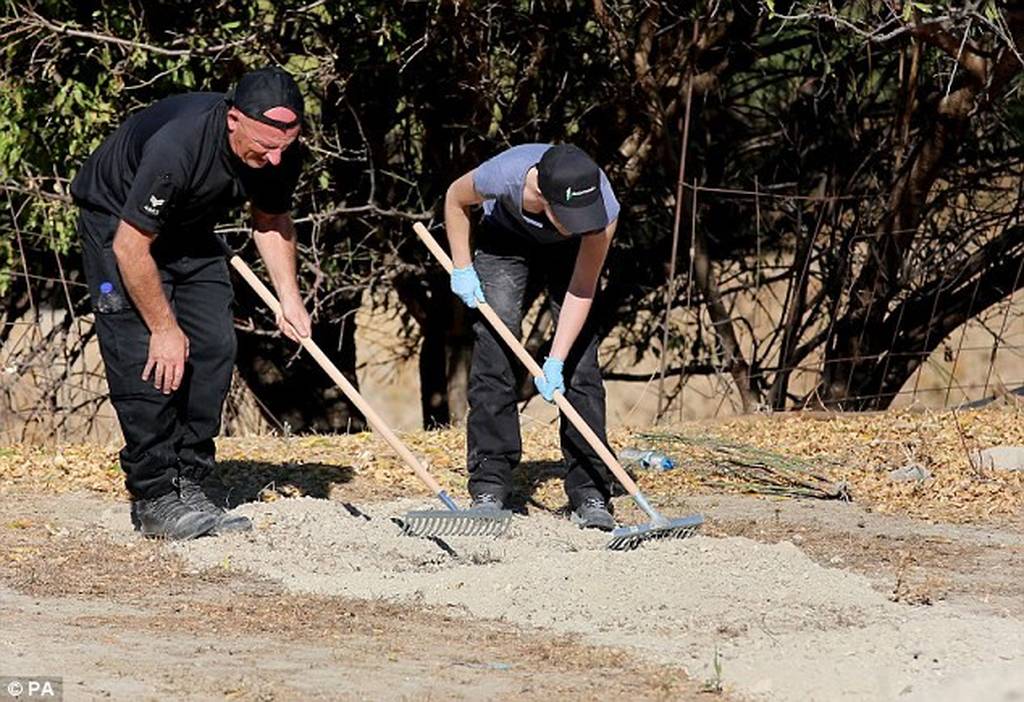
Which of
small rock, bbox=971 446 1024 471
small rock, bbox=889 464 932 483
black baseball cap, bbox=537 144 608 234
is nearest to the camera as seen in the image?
black baseball cap, bbox=537 144 608 234

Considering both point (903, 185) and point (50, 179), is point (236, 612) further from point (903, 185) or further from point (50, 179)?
point (903, 185)

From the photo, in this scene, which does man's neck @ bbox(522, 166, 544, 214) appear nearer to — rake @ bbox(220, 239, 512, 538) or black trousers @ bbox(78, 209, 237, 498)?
rake @ bbox(220, 239, 512, 538)

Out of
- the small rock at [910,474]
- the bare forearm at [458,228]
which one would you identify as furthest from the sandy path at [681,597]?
the small rock at [910,474]

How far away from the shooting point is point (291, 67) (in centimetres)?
1100

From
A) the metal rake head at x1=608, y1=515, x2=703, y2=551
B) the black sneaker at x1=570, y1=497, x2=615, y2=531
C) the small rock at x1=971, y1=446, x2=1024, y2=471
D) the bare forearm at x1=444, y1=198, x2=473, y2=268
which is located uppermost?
the bare forearm at x1=444, y1=198, x2=473, y2=268

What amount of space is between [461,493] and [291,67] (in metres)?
3.88

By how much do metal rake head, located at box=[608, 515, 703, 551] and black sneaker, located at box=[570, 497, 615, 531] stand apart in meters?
0.16

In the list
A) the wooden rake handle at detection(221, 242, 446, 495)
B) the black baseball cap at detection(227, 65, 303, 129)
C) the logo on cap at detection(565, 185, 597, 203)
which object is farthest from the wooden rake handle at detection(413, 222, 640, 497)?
the black baseball cap at detection(227, 65, 303, 129)

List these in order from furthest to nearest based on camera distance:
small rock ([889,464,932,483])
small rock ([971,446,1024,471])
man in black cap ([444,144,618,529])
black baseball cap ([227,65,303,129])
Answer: small rock ([971,446,1024,471]) < small rock ([889,464,932,483]) < man in black cap ([444,144,618,529]) < black baseball cap ([227,65,303,129])

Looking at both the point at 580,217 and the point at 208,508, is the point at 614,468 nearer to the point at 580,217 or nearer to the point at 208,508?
the point at 580,217

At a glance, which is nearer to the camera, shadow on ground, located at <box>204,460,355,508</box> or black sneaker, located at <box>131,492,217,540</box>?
black sneaker, located at <box>131,492,217,540</box>

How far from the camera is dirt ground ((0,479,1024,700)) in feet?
16.2

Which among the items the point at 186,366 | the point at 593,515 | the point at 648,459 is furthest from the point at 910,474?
the point at 186,366

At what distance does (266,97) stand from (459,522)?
5.82ft
